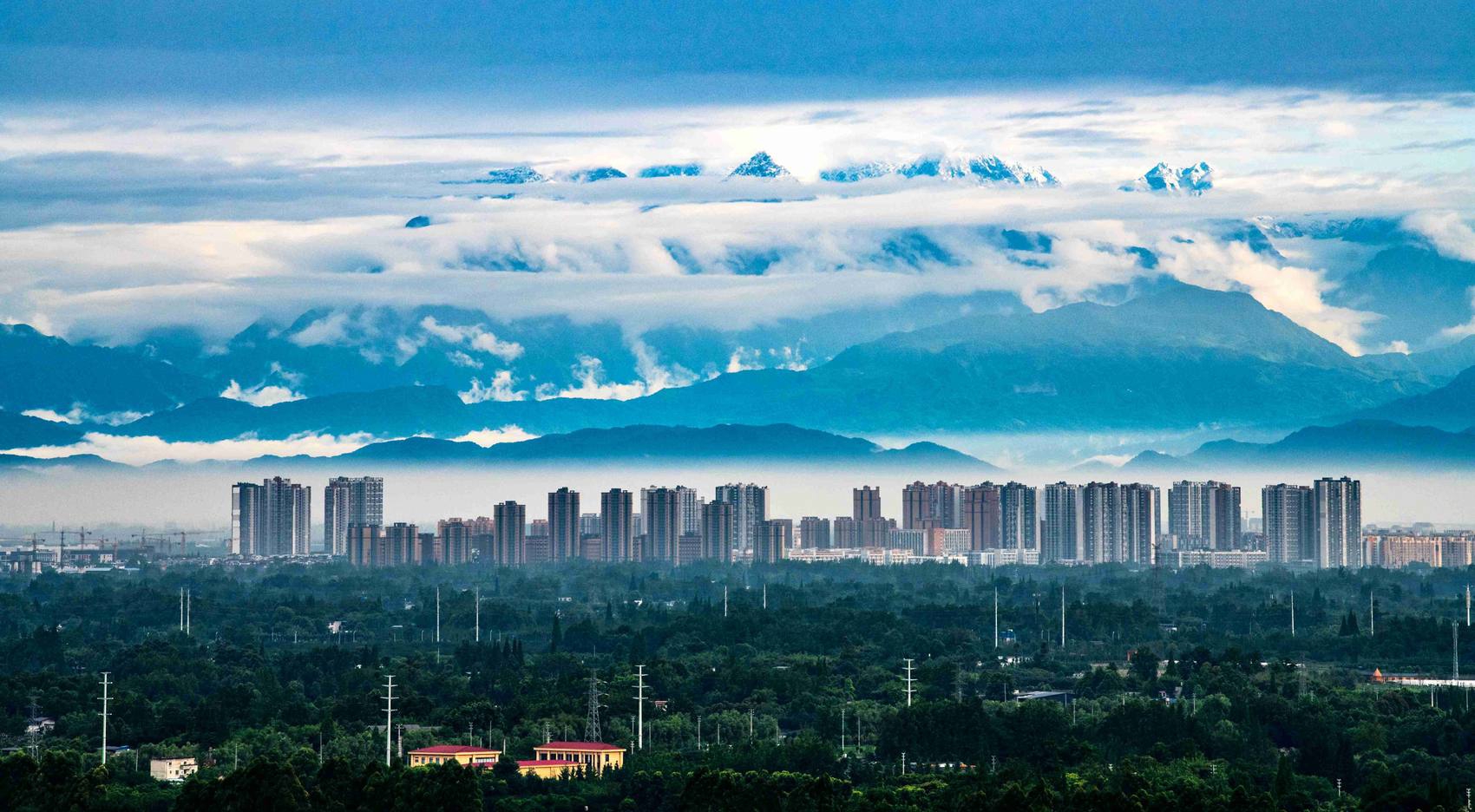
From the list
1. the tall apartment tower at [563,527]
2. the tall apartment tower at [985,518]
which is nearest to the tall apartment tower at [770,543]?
the tall apartment tower at [563,527]

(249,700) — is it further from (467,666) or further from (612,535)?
(612,535)

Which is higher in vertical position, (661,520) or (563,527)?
(661,520)

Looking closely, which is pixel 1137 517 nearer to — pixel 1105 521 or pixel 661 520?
pixel 1105 521

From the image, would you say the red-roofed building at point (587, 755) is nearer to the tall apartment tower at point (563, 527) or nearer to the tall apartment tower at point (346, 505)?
the tall apartment tower at point (563, 527)

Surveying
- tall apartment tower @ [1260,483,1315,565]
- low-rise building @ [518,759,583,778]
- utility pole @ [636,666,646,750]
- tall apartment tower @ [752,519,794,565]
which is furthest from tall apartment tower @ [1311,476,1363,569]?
low-rise building @ [518,759,583,778]

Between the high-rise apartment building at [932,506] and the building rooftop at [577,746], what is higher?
the high-rise apartment building at [932,506]

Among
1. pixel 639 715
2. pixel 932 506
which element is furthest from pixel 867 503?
pixel 639 715

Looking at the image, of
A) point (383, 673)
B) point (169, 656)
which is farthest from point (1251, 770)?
point (169, 656)

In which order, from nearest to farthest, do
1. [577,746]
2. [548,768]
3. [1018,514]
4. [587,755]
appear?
[548,768], [587,755], [577,746], [1018,514]
